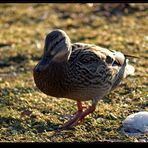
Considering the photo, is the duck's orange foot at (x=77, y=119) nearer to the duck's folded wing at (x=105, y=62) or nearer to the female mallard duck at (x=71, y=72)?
the female mallard duck at (x=71, y=72)

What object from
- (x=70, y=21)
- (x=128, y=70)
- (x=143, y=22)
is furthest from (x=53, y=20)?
(x=128, y=70)

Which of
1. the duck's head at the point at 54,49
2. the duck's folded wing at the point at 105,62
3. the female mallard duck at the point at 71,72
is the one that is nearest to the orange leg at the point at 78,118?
the female mallard duck at the point at 71,72

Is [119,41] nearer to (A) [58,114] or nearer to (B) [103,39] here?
(B) [103,39]

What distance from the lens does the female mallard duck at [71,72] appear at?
6.06 metres

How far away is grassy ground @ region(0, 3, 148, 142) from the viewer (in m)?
6.25

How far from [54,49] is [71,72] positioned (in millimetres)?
331

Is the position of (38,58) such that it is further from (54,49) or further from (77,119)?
(54,49)

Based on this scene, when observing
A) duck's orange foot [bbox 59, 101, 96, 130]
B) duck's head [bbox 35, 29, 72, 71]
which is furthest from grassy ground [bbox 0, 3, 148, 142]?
duck's head [bbox 35, 29, 72, 71]

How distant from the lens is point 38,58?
9.83 metres

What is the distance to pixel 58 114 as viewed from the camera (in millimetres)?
6855

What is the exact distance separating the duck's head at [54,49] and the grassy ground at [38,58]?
763 mm

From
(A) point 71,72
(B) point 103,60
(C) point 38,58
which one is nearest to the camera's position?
(A) point 71,72

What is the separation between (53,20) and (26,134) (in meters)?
7.07

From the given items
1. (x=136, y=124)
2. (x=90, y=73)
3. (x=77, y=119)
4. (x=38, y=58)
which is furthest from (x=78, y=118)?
(x=38, y=58)
